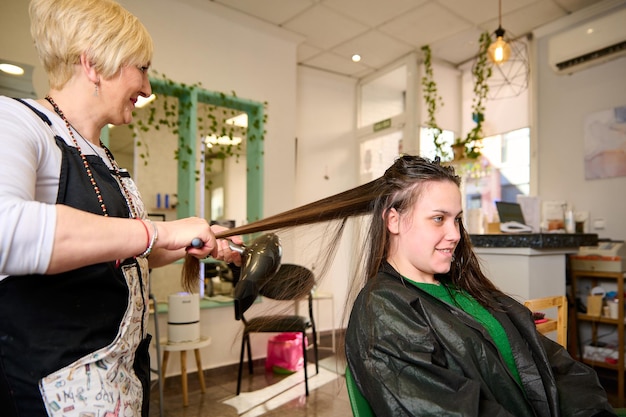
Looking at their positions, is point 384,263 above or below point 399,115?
below

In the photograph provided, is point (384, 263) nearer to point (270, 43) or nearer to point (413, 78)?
point (270, 43)

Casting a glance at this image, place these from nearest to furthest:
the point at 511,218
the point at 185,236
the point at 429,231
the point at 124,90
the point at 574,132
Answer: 1. the point at 185,236
2. the point at 124,90
3. the point at 429,231
4. the point at 511,218
5. the point at 574,132

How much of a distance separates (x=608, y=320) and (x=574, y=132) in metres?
1.73

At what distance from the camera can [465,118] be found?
525cm

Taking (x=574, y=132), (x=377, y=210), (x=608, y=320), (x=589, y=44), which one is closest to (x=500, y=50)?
(x=589, y=44)

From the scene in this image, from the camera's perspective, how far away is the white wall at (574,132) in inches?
143

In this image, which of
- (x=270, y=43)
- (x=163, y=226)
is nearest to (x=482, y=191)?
(x=270, y=43)

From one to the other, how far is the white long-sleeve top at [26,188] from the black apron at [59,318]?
0.03 m

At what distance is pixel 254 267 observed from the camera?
42.2 inches

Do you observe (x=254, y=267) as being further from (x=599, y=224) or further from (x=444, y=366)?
(x=599, y=224)

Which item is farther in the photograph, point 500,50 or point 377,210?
point 500,50

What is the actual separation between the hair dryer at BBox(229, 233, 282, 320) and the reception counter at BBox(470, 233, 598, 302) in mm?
1821

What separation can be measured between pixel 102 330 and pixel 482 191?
15.9ft

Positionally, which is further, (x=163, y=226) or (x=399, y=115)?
(x=399, y=115)
